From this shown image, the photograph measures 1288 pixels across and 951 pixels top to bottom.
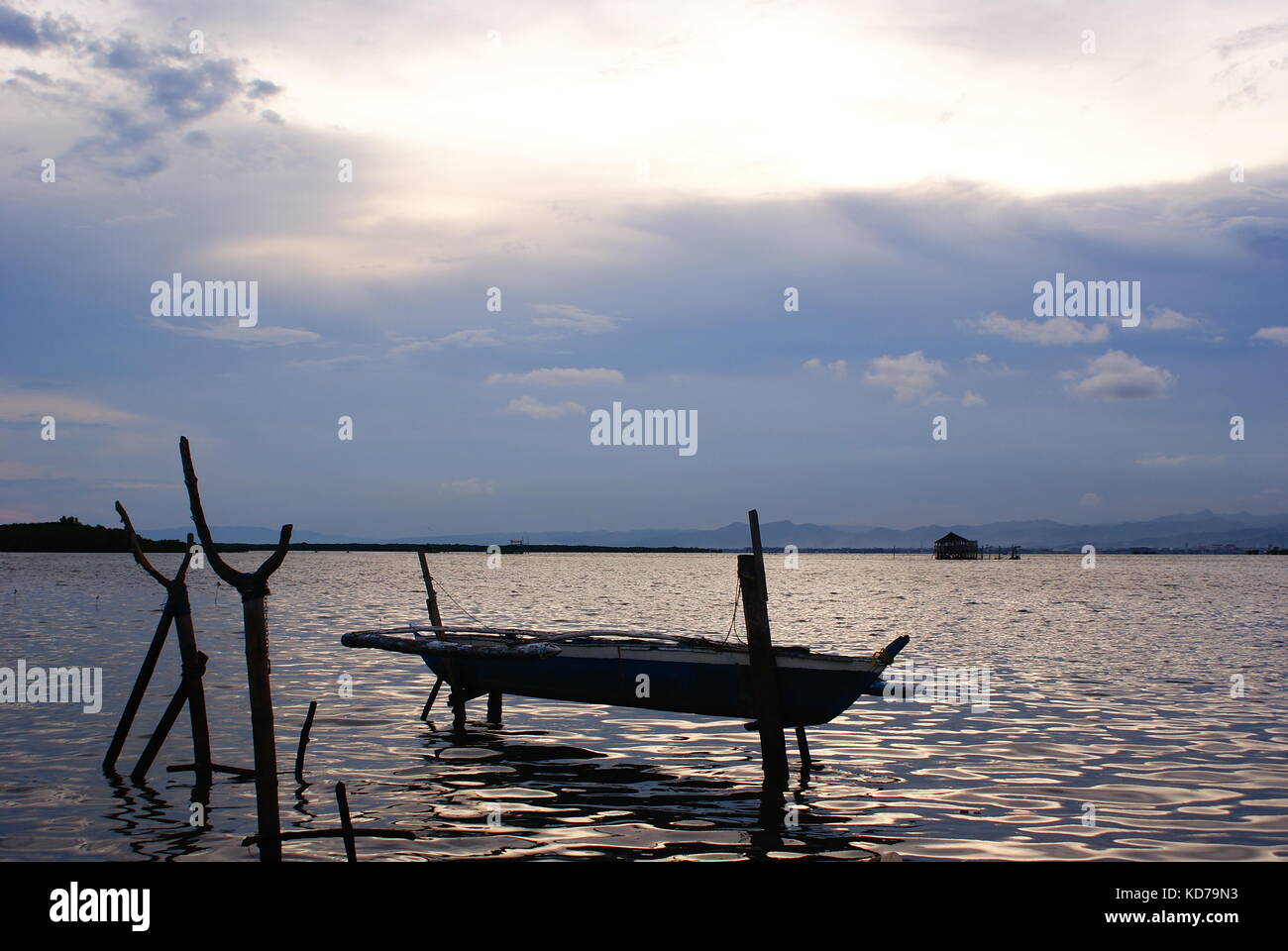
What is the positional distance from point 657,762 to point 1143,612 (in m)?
50.9

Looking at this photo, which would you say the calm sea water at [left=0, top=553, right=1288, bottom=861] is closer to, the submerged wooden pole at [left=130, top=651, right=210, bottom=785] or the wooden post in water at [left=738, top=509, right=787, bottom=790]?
the submerged wooden pole at [left=130, top=651, right=210, bottom=785]

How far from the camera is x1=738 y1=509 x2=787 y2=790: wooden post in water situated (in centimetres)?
1595

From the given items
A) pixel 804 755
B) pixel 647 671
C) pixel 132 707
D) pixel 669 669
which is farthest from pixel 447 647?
pixel 804 755

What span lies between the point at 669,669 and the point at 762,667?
3.00 meters

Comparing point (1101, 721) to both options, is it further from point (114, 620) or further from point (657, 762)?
point (114, 620)

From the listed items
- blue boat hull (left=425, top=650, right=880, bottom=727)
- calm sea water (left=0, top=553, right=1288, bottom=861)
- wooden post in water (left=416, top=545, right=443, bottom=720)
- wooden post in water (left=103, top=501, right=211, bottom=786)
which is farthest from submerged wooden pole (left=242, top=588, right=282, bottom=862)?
wooden post in water (left=416, top=545, right=443, bottom=720)

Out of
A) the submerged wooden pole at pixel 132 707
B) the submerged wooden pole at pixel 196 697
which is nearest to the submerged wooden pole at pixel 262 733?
the submerged wooden pole at pixel 196 697

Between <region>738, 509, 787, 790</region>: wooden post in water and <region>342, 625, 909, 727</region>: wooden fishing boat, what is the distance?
0.99 feet

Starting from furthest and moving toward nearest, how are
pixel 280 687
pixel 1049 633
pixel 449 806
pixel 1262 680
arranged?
1. pixel 1049 633
2. pixel 1262 680
3. pixel 280 687
4. pixel 449 806

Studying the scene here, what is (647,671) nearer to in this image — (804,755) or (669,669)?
(669,669)

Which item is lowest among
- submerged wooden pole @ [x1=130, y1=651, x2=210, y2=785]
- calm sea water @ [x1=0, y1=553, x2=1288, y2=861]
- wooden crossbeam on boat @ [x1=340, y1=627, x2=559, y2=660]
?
calm sea water @ [x1=0, y1=553, x2=1288, y2=861]

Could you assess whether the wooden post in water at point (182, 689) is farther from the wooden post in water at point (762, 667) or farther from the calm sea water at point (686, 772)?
the wooden post in water at point (762, 667)

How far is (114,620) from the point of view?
46250 millimetres
